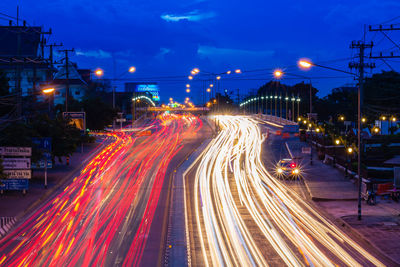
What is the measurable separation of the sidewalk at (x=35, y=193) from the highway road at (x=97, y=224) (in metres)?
0.72

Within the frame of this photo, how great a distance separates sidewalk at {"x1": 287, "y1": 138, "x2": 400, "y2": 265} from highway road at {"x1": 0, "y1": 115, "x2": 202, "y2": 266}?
26.9ft

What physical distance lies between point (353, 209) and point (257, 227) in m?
7.58

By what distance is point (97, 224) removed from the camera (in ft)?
67.3

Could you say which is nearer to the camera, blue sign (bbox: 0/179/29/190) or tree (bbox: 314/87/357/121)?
blue sign (bbox: 0/179/29/190)

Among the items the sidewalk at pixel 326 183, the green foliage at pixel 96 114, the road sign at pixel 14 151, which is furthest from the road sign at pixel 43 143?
the green foliage at pixel 96 114

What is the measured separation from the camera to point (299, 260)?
14977 millimetres

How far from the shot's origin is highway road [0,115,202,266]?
15555 mm

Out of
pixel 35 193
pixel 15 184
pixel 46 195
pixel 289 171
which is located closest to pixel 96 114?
pixel 289 171

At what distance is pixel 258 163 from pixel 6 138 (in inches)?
954

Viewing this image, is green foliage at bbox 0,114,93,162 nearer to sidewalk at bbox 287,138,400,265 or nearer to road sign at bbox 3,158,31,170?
road sign at bbox 3,158,31,170

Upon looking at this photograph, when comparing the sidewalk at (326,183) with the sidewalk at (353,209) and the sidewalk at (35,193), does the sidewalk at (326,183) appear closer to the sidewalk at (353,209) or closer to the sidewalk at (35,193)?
the sidewalk at (353,209)

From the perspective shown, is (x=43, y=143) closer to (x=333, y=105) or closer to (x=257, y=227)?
(x=257, y=227)

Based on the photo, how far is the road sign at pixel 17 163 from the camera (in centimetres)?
2677

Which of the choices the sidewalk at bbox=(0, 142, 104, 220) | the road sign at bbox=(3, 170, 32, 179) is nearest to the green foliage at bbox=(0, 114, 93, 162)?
the sidewalk at bbox=(0, 142, 104, 220)
